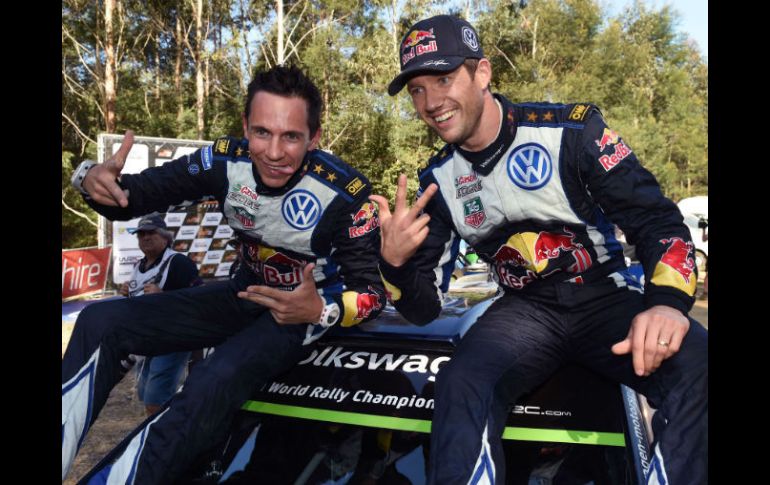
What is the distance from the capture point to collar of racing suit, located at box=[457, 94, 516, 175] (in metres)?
2.43

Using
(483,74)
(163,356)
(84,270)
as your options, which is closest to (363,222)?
(483,74)

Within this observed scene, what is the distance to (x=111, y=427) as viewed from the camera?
16.1ft

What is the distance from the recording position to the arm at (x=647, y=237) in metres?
1.80

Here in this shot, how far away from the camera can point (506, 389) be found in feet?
6.52

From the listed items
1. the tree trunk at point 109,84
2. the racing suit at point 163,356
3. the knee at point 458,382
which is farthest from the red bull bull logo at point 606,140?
the tree trunk at point 109,84

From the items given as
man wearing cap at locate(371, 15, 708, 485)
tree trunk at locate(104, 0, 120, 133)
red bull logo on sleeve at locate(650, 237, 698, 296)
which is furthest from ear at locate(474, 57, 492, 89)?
tree trunk at locate(104, 0, 120, 133)

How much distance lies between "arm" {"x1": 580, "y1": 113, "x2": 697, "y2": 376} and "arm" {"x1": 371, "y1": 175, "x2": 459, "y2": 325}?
62 cm

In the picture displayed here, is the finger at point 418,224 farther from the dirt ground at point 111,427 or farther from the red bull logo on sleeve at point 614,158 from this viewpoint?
the dirt ground at point 111,427

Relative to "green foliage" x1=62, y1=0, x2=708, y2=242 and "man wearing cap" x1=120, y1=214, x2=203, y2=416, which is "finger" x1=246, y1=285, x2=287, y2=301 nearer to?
"man wearing cap" x1=120, y1=214, x2=203, y2=416

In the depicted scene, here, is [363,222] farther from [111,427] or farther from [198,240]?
[198,240]

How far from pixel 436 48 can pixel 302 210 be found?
37.9 inches
